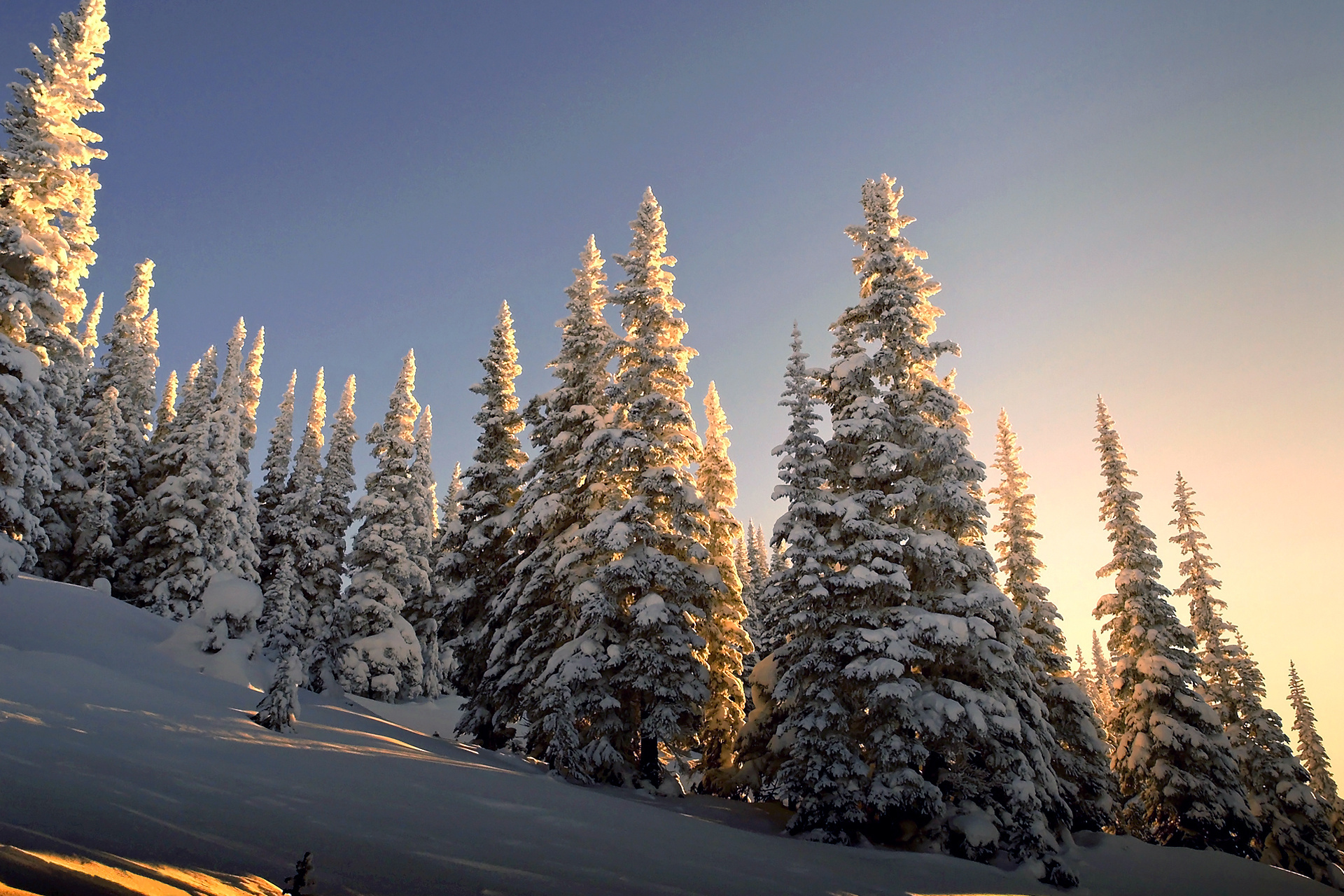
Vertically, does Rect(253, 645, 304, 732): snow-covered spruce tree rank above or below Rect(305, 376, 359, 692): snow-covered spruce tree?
below

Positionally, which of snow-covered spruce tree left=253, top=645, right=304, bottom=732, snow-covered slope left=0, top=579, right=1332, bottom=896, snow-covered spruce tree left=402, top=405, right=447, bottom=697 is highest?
snow-covered spruce tree left=402, top=405, right=447, bottom=697

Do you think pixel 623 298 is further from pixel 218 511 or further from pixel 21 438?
pixel 218 511

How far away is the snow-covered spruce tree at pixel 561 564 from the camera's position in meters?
19.0

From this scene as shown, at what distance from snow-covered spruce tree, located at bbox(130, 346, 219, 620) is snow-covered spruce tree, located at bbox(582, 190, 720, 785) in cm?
2582

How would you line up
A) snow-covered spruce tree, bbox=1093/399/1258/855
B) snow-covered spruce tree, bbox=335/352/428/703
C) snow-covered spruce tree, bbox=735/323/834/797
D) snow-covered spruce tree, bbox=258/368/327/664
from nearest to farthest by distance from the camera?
A: 1. snow-covered spruce tree, bbox=735/323/834/797
2. snow-covered spruce tree, bbox=1093/399/1258/855
3. snow-covered spruce tree, bbox=335/352/428/703
4. snow-covered spruce tree, bbox=258/368/327/664

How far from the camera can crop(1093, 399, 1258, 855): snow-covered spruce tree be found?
2486 cm

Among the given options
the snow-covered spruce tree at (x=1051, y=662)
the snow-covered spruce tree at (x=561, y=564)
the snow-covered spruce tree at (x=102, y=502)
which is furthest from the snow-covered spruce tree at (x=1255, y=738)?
the snow-covered spruce tree at (x=102, y=502)

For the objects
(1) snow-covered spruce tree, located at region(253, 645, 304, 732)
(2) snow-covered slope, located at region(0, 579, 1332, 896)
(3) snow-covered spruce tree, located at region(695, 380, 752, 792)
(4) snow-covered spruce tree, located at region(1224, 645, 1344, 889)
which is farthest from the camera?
(4) snow-covered spruce tree, located at region(1224, 645, 1344, 889)

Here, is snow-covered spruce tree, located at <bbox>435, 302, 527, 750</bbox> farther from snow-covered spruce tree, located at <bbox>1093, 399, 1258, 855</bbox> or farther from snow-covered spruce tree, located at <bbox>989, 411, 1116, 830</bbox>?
snow-covered spruce tree, located at <bbox>1093, 399, 1258, 855</bbox>

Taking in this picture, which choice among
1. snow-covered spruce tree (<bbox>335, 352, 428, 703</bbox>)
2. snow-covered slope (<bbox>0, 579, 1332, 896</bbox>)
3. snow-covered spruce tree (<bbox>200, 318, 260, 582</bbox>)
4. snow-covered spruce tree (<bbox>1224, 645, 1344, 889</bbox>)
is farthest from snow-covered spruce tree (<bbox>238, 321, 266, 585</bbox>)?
snow-covered spruce tree (<bbox>1224, 645, 1344, 889</bbox>)

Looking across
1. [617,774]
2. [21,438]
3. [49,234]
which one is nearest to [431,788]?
[617,774]

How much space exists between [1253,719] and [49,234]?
49153mm

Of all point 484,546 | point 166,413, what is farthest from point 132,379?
point 484,546

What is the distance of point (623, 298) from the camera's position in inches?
921
